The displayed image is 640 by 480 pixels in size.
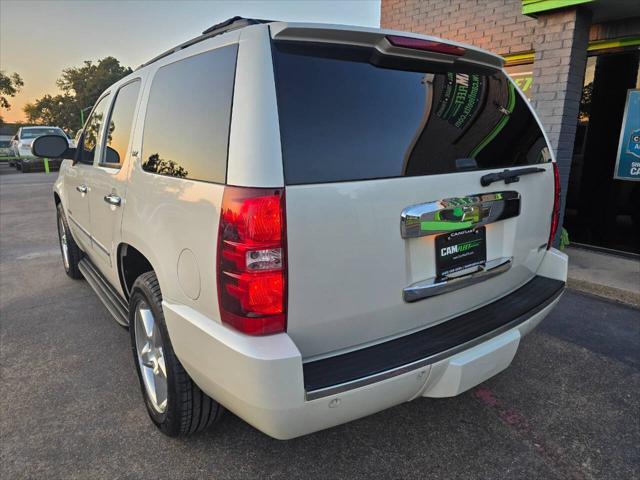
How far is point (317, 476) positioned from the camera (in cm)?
221

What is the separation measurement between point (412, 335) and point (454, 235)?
0.49 meters

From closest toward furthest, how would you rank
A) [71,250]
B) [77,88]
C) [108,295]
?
[108,295]
[71,250]
[77,88]

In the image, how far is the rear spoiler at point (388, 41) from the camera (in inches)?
71.1

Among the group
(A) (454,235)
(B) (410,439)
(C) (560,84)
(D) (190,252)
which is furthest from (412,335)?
(C) (560,84)

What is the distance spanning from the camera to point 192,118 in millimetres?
2123

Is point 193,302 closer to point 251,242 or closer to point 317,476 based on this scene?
point 251,242

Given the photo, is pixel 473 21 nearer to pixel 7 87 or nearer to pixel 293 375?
pixel 293 375

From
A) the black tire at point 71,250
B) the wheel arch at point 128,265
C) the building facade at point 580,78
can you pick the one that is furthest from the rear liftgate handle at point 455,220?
the black tire at point 71,250

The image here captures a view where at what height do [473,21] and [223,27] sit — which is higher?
[473,21]

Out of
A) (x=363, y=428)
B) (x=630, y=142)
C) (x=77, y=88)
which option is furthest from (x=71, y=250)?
(x=77, y=88)

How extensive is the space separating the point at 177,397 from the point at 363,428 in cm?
102

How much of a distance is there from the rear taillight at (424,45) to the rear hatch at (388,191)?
0.06 feet

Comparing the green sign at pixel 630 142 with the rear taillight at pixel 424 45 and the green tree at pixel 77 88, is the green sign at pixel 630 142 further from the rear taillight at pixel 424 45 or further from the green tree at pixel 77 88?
the green tree at pixel 77 88

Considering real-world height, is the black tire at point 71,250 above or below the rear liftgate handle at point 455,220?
below
